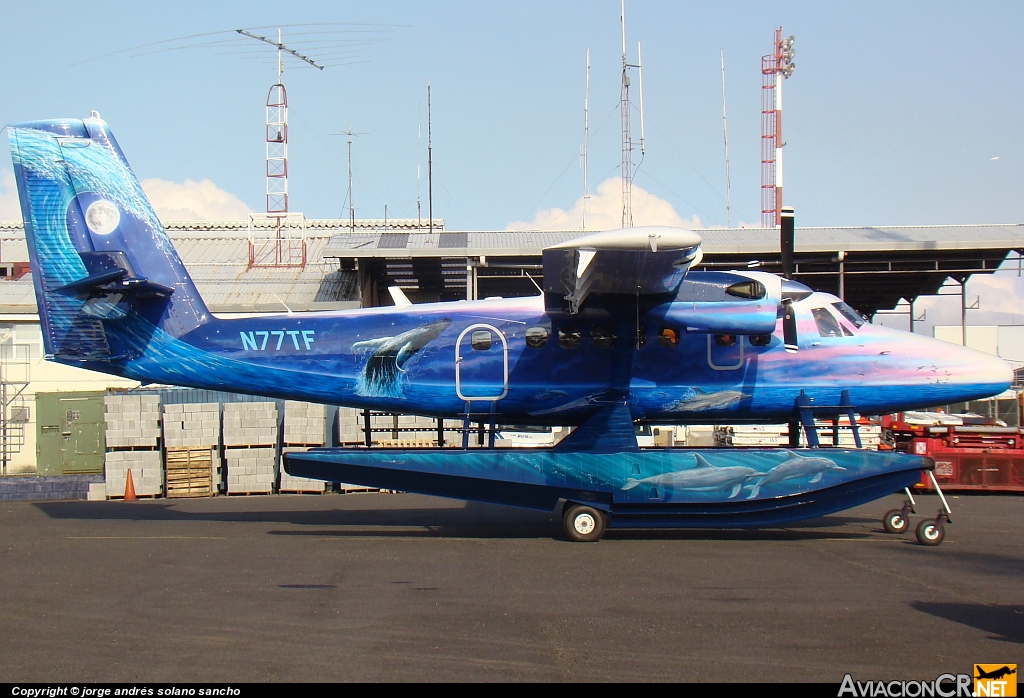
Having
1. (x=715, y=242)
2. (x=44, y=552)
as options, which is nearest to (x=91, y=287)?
(x=44, y=552)

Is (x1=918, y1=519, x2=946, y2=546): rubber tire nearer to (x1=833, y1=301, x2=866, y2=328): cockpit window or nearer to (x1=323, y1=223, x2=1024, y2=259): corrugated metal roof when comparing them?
(x1=833, y1=301, x2=866, y2=328): cockpit window

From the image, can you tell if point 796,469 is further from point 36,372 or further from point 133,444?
point 36,372

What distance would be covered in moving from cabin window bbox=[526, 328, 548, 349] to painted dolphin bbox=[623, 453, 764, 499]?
258cm

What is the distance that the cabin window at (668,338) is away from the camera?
12.7 m

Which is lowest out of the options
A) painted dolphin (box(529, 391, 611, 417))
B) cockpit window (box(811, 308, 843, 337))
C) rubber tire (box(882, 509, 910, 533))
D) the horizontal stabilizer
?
rubber tire (box(882, 509, 910, 533))

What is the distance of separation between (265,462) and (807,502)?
1171cm

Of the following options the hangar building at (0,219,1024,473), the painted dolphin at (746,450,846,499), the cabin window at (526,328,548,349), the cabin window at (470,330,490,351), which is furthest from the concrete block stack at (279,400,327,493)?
the painted dolphin at (746,450,846,499)

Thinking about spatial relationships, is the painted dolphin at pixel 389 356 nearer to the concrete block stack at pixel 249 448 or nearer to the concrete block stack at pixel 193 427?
the concrete block stack at pixel 249 448

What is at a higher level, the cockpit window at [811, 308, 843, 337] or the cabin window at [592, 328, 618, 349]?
the cockpit window at [811, 308, 843, 337]

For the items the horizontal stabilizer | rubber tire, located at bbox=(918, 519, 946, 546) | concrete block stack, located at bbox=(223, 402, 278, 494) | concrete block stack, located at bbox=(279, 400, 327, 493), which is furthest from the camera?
concrete block stack, located at bbox=(279, 400, 327, 493)

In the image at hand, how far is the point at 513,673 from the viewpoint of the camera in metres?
5.65

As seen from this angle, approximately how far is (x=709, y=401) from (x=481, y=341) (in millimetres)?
3440

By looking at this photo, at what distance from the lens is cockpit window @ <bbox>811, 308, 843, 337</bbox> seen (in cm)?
1284

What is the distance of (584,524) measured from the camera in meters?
11.8
